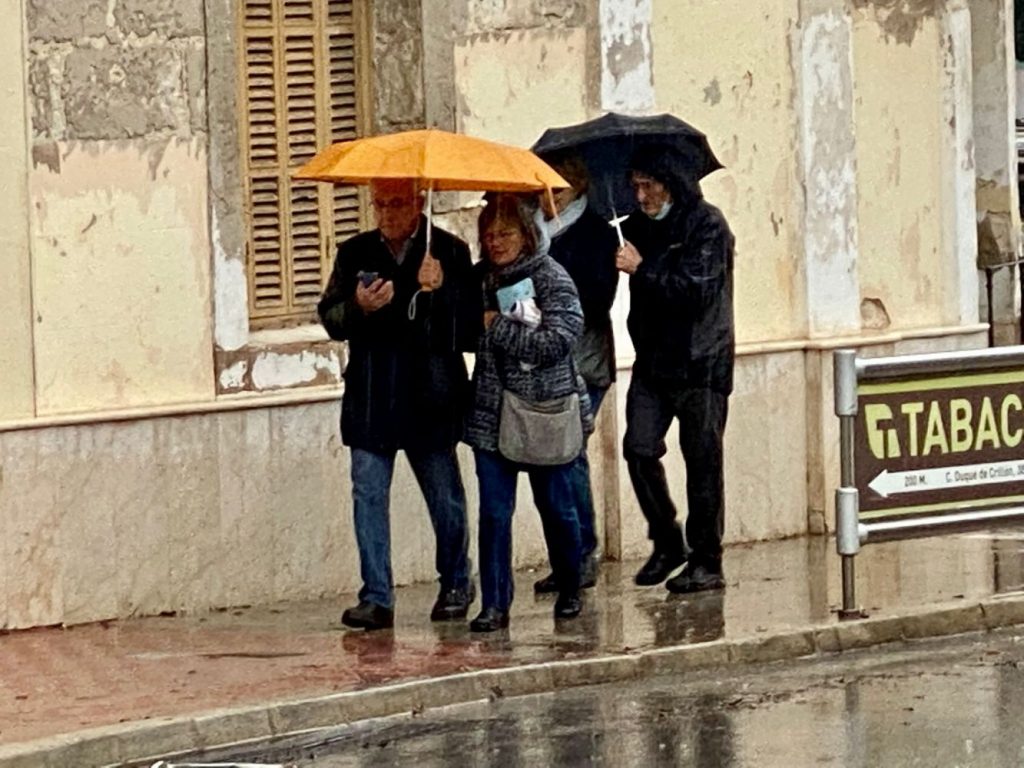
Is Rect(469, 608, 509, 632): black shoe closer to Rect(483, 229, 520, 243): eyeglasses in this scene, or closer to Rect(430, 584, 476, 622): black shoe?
Rect(430, 584, 476, 622): black shoe

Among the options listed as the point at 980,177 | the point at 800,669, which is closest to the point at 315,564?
the point at 800,669

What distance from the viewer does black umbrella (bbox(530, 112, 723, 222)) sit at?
43.6ft

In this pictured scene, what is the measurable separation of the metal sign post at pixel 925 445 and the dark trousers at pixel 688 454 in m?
0.82

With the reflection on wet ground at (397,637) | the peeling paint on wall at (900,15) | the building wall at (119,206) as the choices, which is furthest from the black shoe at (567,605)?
the peeling paint on wall at (900,15)

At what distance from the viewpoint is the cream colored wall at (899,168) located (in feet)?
52.9

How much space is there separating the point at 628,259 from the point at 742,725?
2808 millimetres

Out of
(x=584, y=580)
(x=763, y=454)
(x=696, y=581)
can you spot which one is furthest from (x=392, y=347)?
(x=763, y=454)

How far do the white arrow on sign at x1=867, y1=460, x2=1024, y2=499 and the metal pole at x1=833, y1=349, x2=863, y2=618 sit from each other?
0.45 feet

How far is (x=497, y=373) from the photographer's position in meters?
12.5

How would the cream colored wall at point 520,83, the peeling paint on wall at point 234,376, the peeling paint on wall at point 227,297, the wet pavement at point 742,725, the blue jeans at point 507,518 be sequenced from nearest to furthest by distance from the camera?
the wet pavement at point 742,725
the blue jeans at point 507,518
the peeling paint on wall at point 227,297
the peeling paint on wall at point 234,376
the cream colored wall at point 520,83

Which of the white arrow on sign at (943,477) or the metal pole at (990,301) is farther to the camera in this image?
the metal pole at (990,301)

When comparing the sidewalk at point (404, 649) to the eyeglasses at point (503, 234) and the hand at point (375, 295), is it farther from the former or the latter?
the eyeglasses at point (503, 234)

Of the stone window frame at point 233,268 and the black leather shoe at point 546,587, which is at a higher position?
the stone window frame at point 233,268

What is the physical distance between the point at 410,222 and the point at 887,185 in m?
4.32
